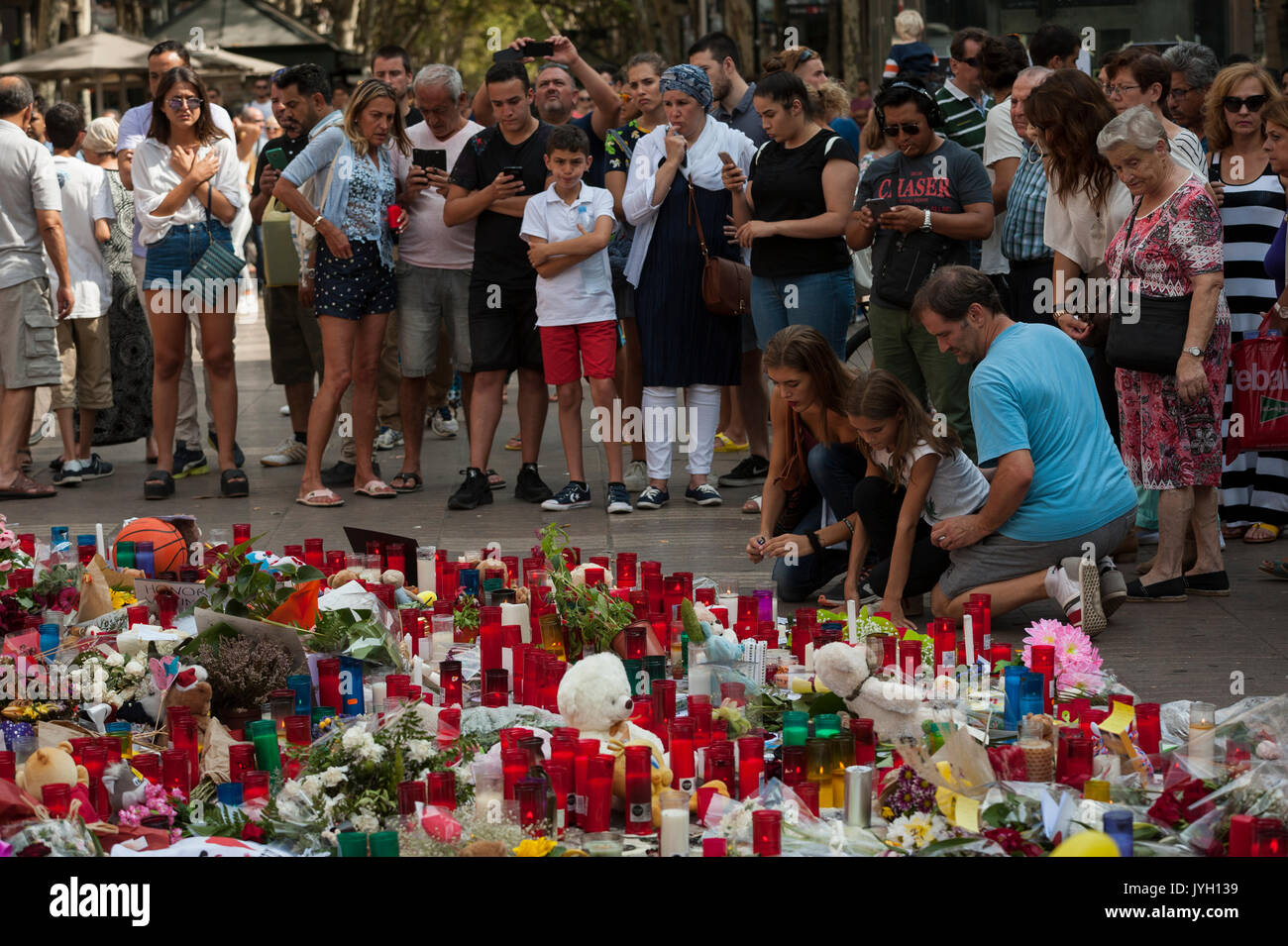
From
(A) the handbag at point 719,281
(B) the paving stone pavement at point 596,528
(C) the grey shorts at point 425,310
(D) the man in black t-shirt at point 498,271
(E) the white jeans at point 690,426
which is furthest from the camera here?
(C) the grey shorts at point 425,310

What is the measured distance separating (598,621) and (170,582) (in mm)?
1599

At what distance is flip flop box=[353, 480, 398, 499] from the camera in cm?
942

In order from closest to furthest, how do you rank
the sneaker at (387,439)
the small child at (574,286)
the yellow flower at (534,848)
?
the yellow flower at (534,848)
the small child at (574,286)
the sneaker at (387,439)

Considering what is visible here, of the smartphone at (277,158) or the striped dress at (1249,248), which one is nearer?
the striped dress at (1249,248)

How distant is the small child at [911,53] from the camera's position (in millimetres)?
11000

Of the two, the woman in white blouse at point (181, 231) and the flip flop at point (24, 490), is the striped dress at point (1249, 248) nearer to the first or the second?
the woman in white blouse at point (181, 231)

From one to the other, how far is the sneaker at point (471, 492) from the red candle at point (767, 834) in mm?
5289

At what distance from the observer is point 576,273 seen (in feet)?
29.1

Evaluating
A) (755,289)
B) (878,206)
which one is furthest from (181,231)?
(878,206)

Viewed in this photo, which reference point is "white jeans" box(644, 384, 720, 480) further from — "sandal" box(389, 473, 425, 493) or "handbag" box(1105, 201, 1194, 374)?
"handbag" box(1105, 201, 1194, 374)

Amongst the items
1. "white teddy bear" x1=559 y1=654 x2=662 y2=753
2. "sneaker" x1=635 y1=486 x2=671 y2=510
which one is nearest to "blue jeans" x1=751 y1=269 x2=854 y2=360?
"sneaker" x1=635 y1=486 x2=671 y2=510

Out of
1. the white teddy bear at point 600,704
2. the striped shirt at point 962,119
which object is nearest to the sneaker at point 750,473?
the striped shirt at point 962,119

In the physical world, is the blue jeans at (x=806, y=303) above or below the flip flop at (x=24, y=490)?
above

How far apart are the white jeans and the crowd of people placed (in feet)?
0.06
